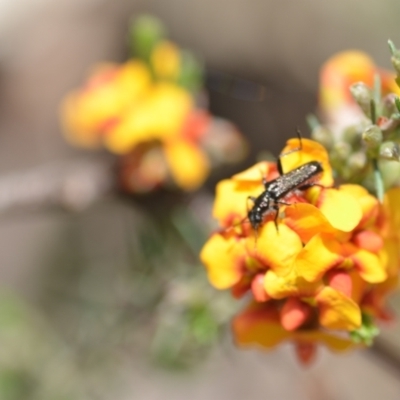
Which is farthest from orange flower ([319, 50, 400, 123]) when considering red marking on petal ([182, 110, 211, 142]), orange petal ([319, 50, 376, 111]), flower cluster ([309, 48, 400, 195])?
flower cluster ([309, 48, 400, 195])

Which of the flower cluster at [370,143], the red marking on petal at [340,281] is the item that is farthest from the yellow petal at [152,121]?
the red marking on petal at [340,281]

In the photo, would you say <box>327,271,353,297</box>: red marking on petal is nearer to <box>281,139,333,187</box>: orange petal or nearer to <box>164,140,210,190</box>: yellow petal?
<box>281,139,333,187</box>: orange petal

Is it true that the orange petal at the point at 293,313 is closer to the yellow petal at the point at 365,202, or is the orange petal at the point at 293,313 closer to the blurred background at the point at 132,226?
the yellow petal at the point at 365,202

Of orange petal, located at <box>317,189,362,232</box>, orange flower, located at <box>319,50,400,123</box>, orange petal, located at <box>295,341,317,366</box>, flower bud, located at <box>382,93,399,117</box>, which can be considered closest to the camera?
orange petal, located at <box>317,189,362,232</box>

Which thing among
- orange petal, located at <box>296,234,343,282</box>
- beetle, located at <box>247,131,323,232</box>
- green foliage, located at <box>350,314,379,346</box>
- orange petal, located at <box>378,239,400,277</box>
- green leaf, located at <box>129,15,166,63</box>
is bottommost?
green foliage, located at <box>350,314,379,346</box>

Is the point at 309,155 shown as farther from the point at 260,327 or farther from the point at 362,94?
the point at 260,327

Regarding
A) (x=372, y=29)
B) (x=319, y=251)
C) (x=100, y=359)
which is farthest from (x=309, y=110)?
(x=319, y=251)
